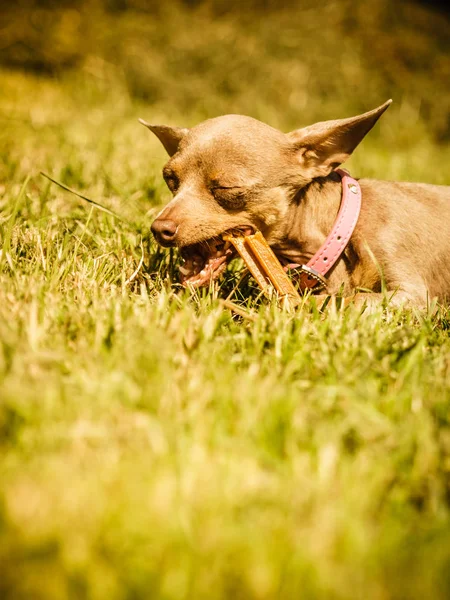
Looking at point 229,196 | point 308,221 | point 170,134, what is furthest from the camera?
point 170,134

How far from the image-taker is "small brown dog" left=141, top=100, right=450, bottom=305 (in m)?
2.73

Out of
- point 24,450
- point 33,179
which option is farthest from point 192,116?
point 24,450

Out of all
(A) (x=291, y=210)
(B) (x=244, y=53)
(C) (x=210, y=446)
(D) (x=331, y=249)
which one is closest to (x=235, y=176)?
(A) (x=291, y=210)

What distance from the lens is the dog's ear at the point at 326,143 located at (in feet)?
9.38

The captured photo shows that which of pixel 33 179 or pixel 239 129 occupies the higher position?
pixel 239 129

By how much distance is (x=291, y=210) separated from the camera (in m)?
2.92

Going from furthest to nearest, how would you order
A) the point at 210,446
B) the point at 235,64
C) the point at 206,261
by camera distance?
the point at 235,64 < the point at 206,261 < the point at 210,446

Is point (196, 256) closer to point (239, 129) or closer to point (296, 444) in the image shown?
point (239, 129)

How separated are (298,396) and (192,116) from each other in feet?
24.2

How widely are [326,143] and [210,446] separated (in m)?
2.00

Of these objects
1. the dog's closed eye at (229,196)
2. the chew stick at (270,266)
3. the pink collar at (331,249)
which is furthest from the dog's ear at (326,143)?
the chew stick at (270,266)

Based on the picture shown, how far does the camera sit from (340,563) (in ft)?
3.74

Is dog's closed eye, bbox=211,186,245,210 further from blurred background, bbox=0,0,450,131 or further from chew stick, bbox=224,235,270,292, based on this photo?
blurred background, bbox=0,0,450,131

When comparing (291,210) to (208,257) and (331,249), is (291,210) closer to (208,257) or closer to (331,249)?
(331,249)
